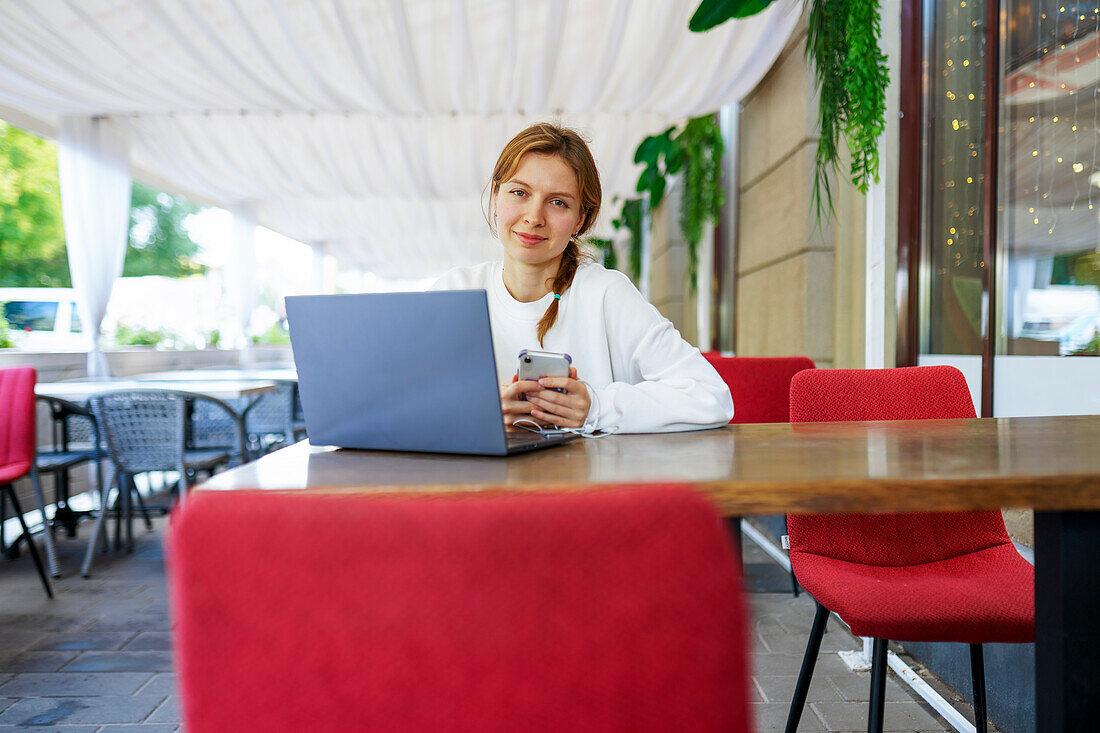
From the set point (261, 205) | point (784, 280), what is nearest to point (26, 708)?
point (784, 280)

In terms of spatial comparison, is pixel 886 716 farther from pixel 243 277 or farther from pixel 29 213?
pixel 29 213

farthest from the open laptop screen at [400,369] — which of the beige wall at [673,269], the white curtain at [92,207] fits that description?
the beige wall at [673,269]

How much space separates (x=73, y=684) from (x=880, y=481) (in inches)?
106

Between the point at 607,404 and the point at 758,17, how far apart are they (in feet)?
11.5

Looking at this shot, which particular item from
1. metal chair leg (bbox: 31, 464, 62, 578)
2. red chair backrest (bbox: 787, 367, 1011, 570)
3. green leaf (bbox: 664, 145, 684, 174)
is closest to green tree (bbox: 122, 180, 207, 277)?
green leaf (bbox: 664, 145, 684, 174)

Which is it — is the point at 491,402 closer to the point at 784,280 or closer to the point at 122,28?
the point at 784,280

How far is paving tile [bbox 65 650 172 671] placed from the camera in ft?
8.45

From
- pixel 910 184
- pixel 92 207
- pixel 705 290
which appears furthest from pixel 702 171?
pixel 92 207

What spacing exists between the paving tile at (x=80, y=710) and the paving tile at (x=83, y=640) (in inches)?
17.1

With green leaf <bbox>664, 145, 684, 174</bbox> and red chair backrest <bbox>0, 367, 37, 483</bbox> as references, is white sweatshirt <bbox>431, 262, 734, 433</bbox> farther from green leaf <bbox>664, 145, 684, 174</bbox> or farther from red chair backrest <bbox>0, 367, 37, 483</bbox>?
green leaf <bbox>664, 145, 684, 174</bbox>

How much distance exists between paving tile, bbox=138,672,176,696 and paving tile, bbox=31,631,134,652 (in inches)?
15.5

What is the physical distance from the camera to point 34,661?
2643 mm

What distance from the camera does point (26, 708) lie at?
228 cm

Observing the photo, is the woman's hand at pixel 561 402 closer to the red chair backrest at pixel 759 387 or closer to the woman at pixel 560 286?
the woman at pixel 560 286
